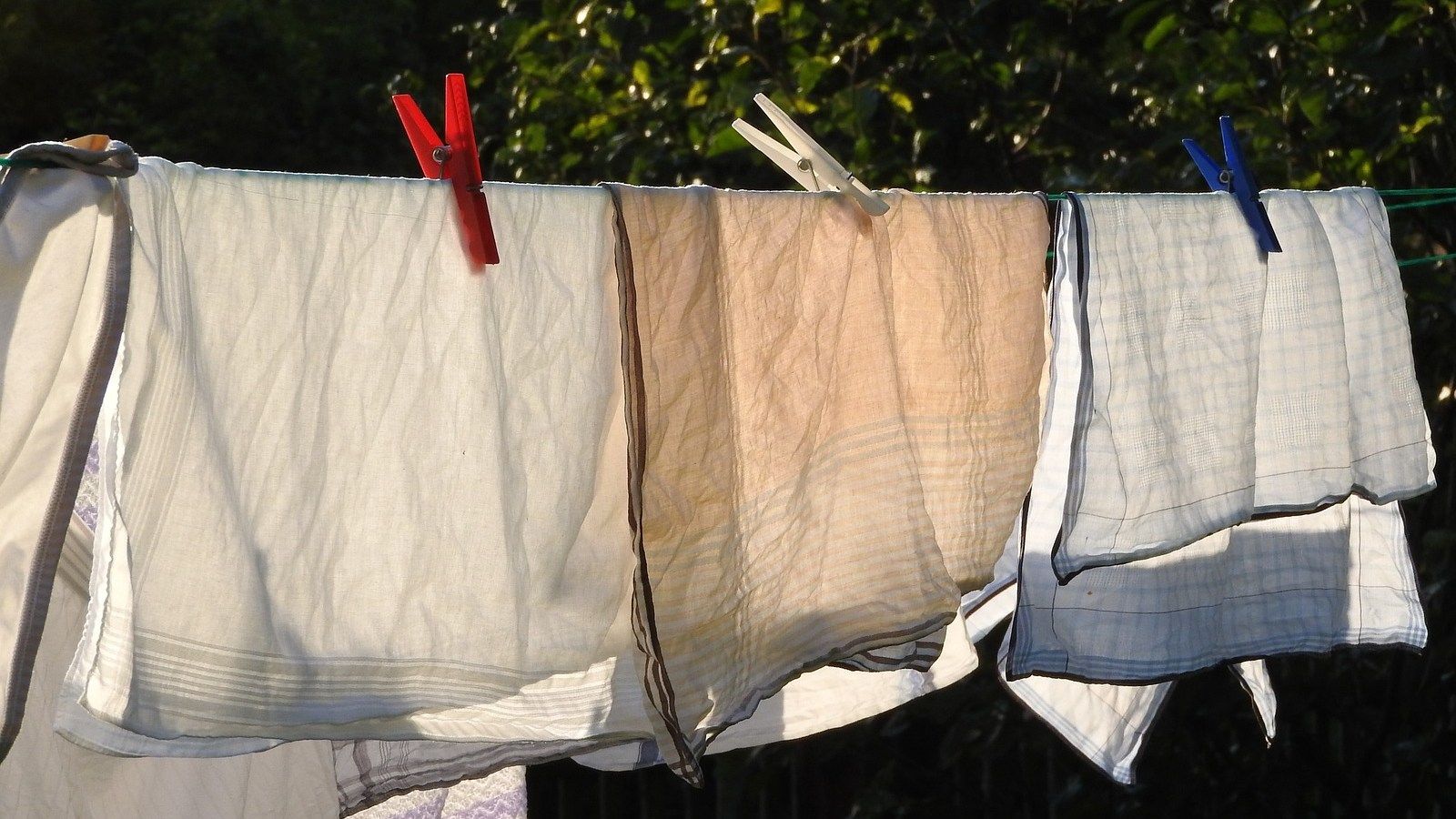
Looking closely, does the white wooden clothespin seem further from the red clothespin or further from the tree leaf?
the tree leaf

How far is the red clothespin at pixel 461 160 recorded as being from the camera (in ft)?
3.34

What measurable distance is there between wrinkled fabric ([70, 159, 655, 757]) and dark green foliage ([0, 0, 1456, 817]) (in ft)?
3.78

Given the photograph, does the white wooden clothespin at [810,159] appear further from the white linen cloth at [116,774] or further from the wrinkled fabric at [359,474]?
the white linen cloth at [116,774]

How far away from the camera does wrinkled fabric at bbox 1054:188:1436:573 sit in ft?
4.34

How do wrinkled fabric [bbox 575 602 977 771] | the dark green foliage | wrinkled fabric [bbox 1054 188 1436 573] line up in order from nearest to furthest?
wrinkled fabric [bbox 1054 188 1436 573], wrinkled fabric [bbox 575 602 977 771], the dark green foliage

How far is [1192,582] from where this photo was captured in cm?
147

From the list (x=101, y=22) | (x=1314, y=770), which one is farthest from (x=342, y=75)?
(x=1314, y=770)

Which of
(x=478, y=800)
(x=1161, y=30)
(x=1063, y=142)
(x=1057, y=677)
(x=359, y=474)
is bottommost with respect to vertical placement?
(x=478, y=800)

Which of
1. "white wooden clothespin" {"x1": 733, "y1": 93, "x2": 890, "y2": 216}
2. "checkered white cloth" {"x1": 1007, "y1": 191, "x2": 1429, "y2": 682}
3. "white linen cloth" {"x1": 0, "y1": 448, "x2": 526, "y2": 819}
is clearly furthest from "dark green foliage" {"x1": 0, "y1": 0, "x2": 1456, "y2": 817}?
"white linen cloth" {"x1": 0, "y1": 448, "x2": 526, "y2": 819}

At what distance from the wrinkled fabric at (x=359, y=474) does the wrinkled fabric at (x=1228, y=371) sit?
0.47 meters

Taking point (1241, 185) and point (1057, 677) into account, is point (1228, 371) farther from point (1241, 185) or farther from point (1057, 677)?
point (1057, 677)

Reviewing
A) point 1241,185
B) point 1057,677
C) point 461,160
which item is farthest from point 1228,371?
point 461,160

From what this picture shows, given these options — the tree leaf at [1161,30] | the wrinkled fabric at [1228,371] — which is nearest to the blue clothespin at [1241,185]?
the wrinkled fabric at [1228,371]

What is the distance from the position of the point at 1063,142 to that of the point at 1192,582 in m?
1.20
